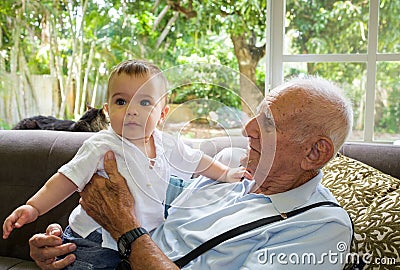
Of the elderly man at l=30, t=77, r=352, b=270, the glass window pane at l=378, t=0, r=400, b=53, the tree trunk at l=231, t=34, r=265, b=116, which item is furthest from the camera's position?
the tree trunk at l=231, t=34, r=265, b=116

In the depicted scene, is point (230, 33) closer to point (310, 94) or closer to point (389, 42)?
point (389, 42)

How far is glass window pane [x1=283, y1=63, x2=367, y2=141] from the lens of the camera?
8.84ft

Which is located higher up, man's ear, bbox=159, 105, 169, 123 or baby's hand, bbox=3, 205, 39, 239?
man's ear, bbox=159, 105, 169, 123

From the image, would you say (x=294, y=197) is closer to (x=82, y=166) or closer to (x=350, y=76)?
(x=82, y=166)

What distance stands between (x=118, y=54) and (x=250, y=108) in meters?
2.58

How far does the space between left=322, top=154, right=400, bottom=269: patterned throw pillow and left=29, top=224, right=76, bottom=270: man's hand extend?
795mm

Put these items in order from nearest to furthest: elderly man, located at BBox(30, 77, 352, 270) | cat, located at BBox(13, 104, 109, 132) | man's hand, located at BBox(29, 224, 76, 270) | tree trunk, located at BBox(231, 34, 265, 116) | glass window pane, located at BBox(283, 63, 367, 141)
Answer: elderly man, located at BBox(30, 77, 352, 270) < man's hand, located at BBox(29, 224, 76, 270) < cat, located at BBox(13, 104, 109, 132) < glass window pane, located at BBox(283, 63, 367, 141) < tree trunk, located at BBox(231, 34, 265, 116)

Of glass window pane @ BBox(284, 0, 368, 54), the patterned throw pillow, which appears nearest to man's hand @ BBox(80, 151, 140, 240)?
the patterned throw pillow

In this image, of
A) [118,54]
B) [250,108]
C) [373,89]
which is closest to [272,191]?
[250,108]

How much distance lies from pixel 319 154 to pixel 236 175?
9.4 inches

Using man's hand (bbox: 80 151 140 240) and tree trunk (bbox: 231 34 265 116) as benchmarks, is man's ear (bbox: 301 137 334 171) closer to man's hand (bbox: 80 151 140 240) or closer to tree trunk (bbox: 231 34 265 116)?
man's hand (bbox: 80 151 140 240)

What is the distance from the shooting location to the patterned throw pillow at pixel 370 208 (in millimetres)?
1321

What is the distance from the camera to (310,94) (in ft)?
4.51

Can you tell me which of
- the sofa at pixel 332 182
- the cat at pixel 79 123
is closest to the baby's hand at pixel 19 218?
the sofa at pixel 332 182
